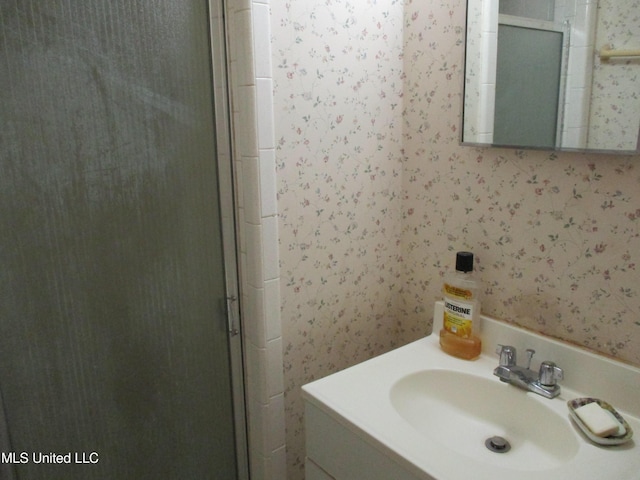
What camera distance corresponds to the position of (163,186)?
1.06 m

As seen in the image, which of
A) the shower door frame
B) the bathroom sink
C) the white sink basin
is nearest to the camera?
the white sink basin

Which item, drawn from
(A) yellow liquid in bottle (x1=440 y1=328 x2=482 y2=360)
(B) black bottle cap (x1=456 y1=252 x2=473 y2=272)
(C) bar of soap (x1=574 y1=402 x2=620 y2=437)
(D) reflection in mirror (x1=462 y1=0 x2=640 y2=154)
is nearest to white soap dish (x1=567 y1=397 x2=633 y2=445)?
(C) bar of soap (x1=574 y1=402 x2=620 y2=437)

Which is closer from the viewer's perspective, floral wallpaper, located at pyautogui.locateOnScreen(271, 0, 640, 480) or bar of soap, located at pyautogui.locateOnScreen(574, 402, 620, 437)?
bar of soap, located at pyautogui.locateOnScreen(574, 402, 620, 437)

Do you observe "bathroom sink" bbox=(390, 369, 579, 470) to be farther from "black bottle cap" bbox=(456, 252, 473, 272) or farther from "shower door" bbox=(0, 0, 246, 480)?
"shower door" bbox=(0, 0, 246, 480)

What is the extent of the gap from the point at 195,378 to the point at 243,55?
745 mm

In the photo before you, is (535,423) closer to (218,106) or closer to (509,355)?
(509,355)

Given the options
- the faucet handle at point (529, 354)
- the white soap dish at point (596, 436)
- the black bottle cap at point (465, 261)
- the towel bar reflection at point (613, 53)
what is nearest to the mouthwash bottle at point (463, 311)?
the black bottle cap at point (465, 261)

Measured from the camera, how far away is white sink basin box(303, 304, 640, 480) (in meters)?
0.86

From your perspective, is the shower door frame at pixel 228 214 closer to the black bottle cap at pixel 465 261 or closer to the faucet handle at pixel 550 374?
the black bottle cap at pixel 465 261

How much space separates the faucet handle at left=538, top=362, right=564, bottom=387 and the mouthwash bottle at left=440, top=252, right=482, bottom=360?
17 cm

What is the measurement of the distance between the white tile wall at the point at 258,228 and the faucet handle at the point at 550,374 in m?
0.59

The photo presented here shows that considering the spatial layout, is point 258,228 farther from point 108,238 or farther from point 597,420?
point 597,420

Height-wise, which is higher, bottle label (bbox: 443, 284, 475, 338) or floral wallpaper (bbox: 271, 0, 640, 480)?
floral wallpaper (bbox: 271, 0, 640, 480)

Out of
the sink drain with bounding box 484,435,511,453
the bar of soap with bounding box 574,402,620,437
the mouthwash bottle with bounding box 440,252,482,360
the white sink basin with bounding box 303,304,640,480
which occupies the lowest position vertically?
the sink drain with bounding box 484,435,511,453
